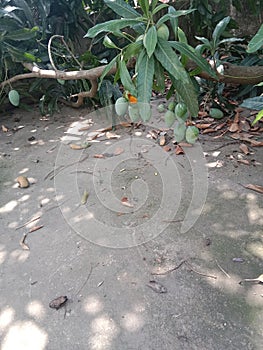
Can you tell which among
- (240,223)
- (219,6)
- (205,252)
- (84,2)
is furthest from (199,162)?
(84,2)

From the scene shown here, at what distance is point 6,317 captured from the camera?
1.05 meters

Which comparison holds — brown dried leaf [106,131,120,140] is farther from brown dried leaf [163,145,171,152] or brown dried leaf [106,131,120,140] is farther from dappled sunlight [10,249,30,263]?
dappled sunlight [10,249,30,263]

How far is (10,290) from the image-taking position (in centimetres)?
114

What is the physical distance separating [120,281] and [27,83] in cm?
205

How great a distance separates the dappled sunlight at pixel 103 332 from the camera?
94cm

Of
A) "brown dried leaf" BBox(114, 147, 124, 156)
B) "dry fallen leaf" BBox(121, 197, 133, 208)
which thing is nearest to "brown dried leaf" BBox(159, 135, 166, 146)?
"brown dried leaf" BBox(114, 147, 124, 156)

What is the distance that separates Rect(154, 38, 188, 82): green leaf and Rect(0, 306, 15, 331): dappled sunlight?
0.88 m

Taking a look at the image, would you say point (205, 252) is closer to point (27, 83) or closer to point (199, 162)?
point (199, 162)

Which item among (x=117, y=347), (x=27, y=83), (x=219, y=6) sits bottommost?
(x=117, y=347)

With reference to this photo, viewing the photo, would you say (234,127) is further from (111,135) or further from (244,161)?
(111,135)

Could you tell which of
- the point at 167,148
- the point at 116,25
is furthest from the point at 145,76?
the point at 167,148

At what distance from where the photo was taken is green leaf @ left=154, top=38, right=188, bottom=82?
983mm

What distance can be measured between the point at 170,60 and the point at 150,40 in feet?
0.26

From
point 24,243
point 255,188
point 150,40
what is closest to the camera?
point 150,40
